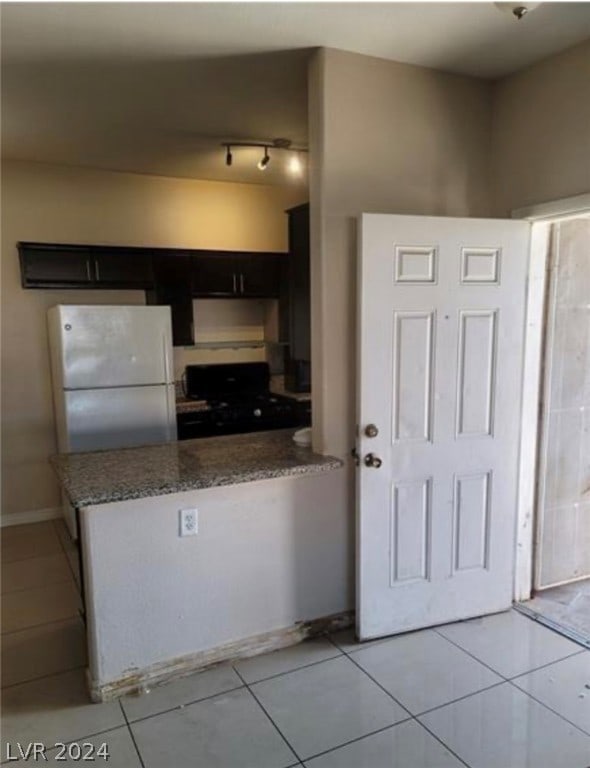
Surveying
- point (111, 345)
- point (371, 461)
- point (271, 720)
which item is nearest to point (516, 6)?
point (371, 461)

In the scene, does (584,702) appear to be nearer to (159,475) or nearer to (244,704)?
(244,704)

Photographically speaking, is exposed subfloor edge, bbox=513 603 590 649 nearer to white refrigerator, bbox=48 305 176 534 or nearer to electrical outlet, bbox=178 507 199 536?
electrical outlet, bbox=178 507 199 536

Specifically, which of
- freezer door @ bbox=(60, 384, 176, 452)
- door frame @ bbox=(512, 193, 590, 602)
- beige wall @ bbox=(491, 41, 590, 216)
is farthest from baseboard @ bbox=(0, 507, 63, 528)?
beige wall @ bbox=(491, 41, 590, 216)

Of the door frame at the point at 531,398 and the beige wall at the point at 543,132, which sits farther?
the door frame at the point at 531,398

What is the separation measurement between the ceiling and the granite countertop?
177 centimetres

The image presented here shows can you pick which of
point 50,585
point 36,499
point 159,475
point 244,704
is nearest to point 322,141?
point 159,475

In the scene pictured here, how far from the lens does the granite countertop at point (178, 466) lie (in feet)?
7.24

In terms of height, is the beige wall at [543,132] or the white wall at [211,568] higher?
the beige wall at [543,132]

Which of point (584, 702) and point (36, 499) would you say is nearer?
point (584, 702)

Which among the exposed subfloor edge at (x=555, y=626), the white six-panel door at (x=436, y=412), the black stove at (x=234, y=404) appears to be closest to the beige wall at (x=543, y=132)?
the white six-panel door at (x=436, y=412)

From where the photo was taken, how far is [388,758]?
190 centimetres

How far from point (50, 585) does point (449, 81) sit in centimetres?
345

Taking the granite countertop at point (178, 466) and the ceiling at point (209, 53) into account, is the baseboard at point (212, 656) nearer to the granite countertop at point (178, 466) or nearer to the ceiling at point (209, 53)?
the granite countertop at point (178, 466)

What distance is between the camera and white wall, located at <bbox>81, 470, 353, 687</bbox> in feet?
7.30
